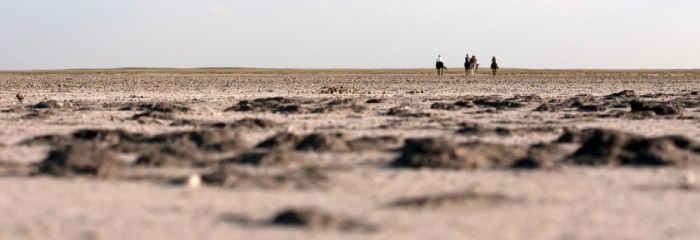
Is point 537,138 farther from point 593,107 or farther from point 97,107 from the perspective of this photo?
point 97,107

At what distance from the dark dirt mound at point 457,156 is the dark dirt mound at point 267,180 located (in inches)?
43.6

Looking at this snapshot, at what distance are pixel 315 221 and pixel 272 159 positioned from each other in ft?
10.4

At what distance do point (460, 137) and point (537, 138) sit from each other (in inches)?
35.7

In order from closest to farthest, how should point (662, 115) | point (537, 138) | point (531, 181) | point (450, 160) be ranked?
point (531, 181) < point (450, 160) < point (537, 138) < point (662, 115)

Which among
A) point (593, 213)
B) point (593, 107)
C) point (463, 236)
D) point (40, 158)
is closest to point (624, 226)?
point (593, 213)

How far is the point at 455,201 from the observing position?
7266 millimetres

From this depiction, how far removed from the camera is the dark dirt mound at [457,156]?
367 inches

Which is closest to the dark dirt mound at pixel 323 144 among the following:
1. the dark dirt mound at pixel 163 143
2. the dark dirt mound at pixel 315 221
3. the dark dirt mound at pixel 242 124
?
the dark dirt mound at pixel 163 143

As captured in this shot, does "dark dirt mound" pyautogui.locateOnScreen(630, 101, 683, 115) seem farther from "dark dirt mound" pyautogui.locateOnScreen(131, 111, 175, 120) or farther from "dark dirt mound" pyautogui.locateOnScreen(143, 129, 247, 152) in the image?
"dark dirt mound" pyautogui.locateOnScreen(143, 129, 247, 152)

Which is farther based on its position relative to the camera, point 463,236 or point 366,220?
point 366,220

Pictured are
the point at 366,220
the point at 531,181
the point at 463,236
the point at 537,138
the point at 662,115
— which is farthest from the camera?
the point at 662,115

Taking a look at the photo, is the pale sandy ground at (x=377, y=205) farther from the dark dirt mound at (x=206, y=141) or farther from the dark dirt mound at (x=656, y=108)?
the dark dirt mound at (x=656, y=108)

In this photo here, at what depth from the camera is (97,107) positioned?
70.7ft

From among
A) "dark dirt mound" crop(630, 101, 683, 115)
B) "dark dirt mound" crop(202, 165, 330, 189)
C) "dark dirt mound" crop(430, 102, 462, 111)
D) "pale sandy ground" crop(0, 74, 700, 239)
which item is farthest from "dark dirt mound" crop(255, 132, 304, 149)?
"dark dirt mound" crop(430, 102, 462, 111)
